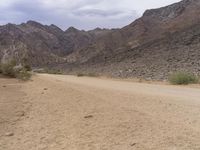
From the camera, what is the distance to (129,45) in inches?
3413

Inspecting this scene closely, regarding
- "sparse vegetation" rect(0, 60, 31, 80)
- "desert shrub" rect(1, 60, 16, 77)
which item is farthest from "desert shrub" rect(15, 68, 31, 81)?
"desert shrub" rect(1, 60, 16, 77)

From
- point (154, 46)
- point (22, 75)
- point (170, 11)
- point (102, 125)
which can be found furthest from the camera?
point (170, 11)

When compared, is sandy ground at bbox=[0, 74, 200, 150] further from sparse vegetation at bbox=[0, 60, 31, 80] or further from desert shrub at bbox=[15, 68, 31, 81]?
sparse vegetation at bbox=[0, 60, 31, 80]

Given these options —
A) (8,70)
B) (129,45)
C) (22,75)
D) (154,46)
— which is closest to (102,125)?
(22,75)

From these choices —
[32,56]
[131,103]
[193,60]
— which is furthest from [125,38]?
[131,103]

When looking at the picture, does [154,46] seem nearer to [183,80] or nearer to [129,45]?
[129,45]

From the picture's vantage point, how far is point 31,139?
37.7 ft

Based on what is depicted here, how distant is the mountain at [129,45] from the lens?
57.1m

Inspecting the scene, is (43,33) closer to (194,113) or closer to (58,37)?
(58,37)

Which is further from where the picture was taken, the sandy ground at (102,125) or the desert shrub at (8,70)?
the desert shrub at (8,70)

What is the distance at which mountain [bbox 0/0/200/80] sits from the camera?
57.1 metres

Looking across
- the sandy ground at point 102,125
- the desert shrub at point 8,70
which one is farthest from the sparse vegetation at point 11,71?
the sandy ground at point 102,125

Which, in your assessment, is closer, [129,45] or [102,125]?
[102,125]

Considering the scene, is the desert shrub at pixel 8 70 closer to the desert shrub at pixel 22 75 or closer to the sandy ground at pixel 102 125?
the desert shrub at pixel 22 75
